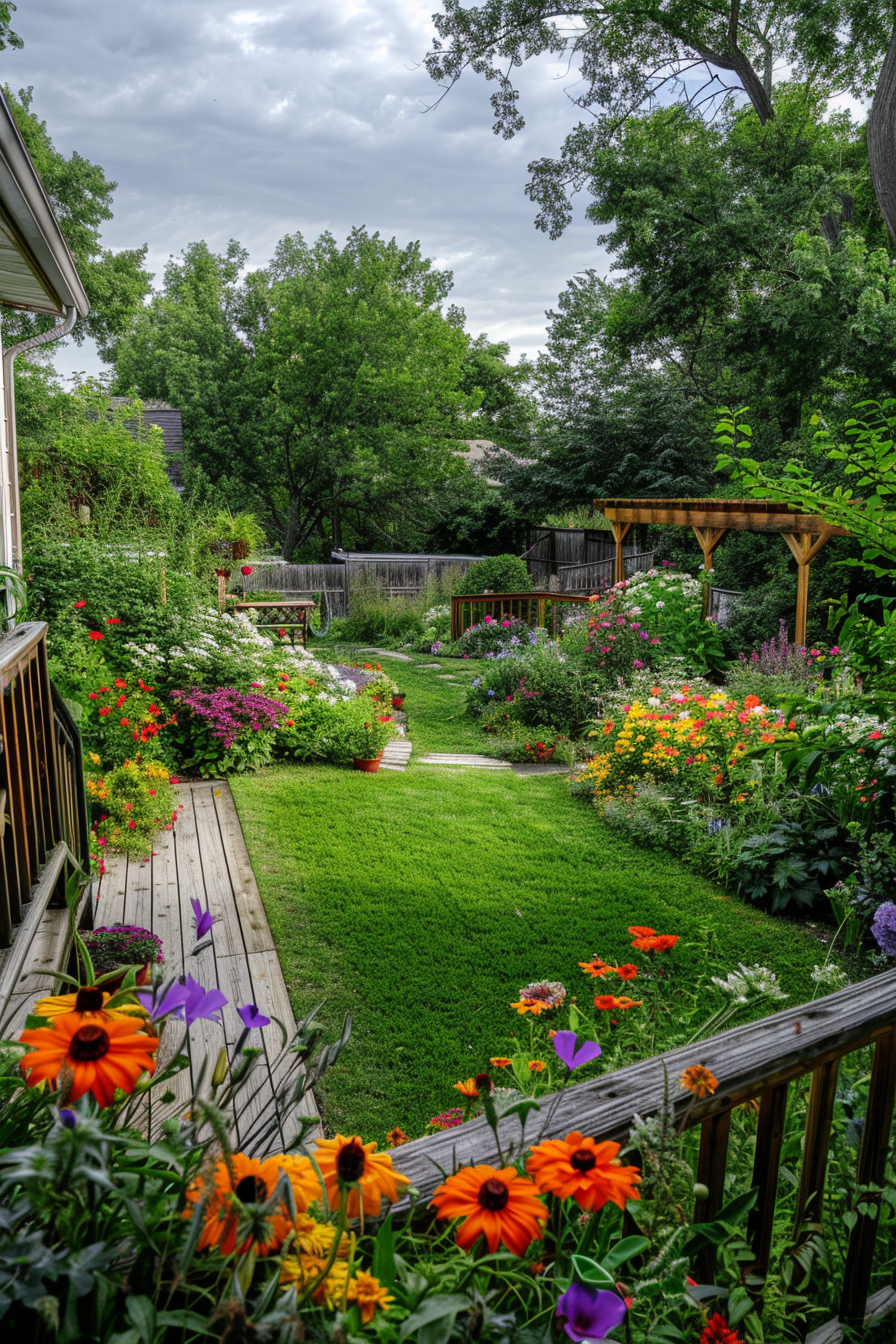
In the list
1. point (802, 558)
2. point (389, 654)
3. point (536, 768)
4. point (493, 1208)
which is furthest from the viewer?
point (389, 654)

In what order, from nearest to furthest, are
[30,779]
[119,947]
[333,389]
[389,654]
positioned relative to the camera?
1. [30,779]
2. [119,947]
3. [389,654]
4. [333,389]

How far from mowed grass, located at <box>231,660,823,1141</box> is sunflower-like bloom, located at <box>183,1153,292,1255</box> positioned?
163 cm

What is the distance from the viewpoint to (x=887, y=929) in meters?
3.07

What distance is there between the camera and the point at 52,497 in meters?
9.04

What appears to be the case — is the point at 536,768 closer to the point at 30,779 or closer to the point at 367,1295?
the point at 30,779

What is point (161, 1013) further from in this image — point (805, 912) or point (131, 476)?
point (131, 476)

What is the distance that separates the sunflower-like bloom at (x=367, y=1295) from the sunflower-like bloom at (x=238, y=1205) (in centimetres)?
7

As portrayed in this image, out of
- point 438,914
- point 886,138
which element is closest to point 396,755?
point 438,914

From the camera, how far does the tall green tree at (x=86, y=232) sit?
1559cm

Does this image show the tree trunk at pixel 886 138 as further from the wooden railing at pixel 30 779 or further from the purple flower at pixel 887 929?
the wooden railing at pixel 30 779

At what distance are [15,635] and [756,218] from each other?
13.7 metres

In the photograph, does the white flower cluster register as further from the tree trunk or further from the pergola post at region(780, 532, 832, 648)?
the tree trunk

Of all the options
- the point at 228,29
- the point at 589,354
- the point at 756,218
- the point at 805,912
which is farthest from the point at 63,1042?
the point at 589,354

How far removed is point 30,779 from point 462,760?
5056 mm
